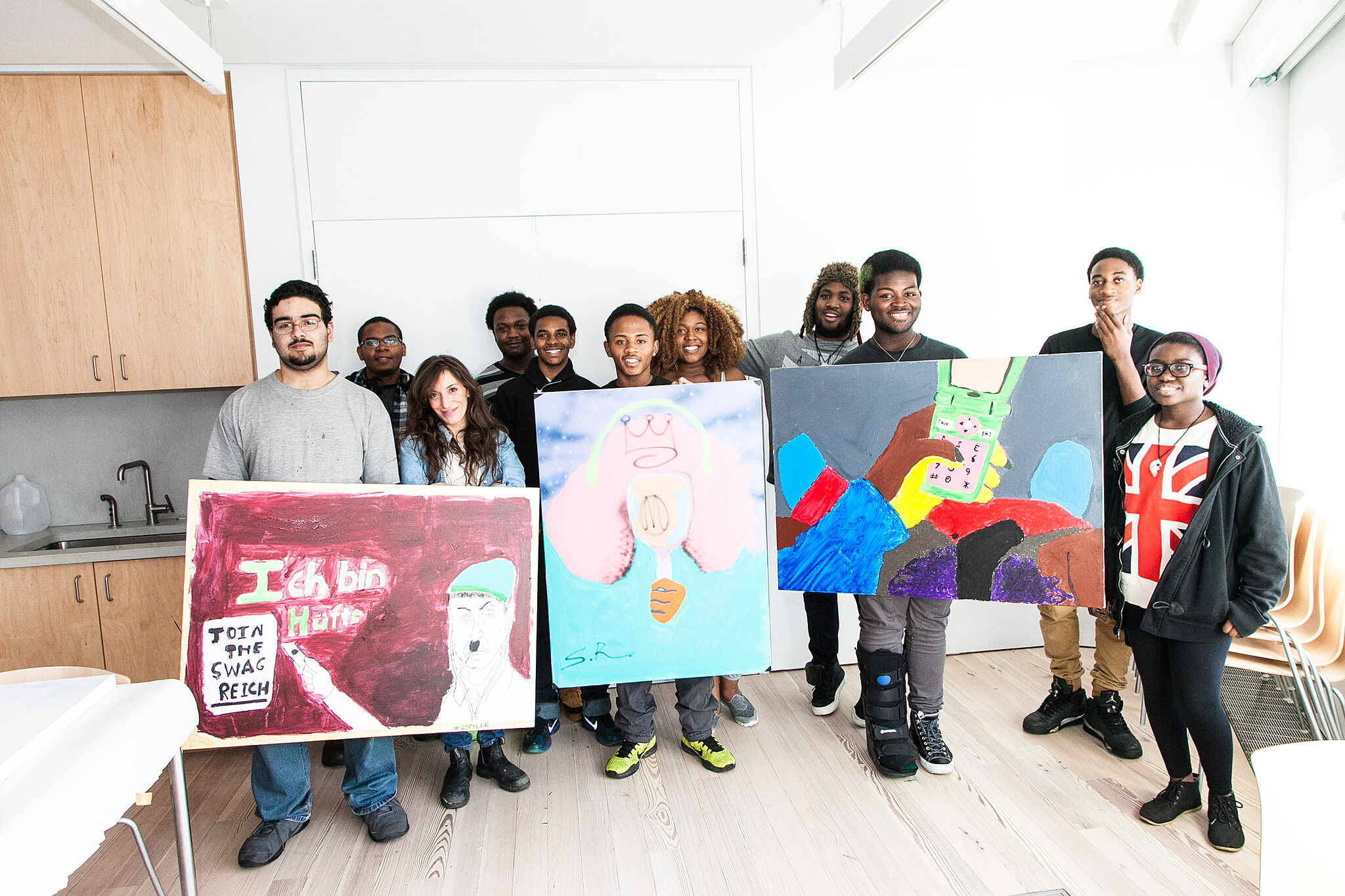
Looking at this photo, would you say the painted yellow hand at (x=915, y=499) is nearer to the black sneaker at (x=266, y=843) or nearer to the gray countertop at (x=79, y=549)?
the black sneaker at (x=266, y=843)

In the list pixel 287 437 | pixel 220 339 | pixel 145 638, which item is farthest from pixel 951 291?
pixel 145 638

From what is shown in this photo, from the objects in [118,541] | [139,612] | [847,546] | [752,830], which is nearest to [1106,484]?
[847,546]

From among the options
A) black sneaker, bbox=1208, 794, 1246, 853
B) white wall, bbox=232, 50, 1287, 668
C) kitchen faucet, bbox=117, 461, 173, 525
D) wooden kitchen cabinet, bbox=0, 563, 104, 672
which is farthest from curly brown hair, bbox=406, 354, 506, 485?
black sneaker, bbox=1208, 794, 1246, 853

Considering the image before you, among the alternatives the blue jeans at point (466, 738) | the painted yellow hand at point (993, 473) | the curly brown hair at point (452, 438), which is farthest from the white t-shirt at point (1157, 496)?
the blue jeans at point (466, 738)

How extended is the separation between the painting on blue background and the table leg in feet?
3.06

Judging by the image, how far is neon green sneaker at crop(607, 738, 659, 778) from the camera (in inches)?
94.1

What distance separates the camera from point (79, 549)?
8.96ft

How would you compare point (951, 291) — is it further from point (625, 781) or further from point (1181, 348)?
point (625, 781)

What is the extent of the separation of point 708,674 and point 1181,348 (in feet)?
5.21

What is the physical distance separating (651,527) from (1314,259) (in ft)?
9.98

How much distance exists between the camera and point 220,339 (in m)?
2.98

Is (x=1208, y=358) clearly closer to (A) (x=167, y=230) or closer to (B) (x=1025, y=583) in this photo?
(B) (x=1025, y=583)

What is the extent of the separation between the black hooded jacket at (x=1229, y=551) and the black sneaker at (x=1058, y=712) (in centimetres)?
79

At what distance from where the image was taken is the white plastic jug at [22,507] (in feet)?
10.0
